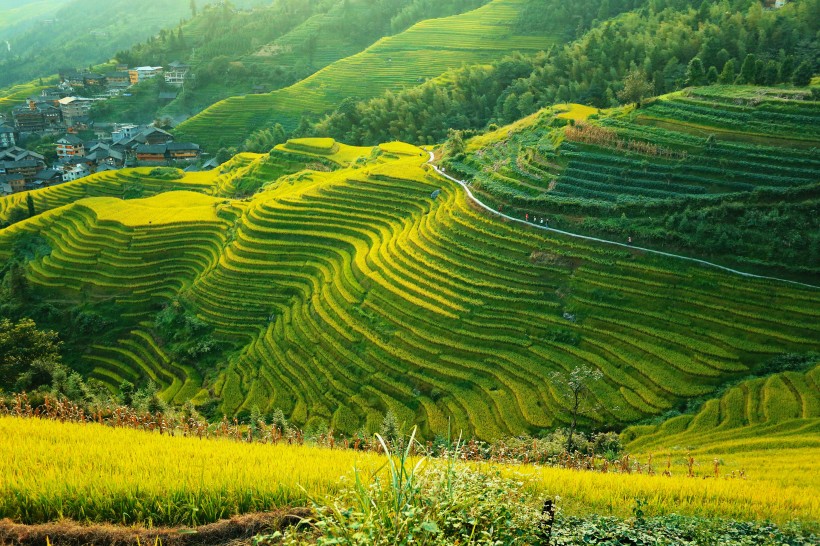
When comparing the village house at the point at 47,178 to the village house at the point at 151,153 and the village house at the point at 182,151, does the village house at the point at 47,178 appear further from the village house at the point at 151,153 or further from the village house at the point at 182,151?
the village house at the point at 182,151

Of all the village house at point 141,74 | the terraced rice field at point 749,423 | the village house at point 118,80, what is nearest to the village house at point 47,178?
the village house at point 141,74

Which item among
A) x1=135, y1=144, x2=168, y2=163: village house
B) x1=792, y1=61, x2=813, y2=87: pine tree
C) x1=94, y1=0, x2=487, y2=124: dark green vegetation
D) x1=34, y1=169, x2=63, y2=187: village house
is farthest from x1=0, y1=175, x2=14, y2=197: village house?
x1=792, y1=61, x2=813, y2=87: pine tree

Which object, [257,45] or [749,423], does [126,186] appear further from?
[257,45]

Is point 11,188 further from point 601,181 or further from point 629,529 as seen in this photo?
point 629,529

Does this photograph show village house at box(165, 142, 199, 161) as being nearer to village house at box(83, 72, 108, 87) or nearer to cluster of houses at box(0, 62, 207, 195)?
cluster of houses at box(0, 62, 207, 195)

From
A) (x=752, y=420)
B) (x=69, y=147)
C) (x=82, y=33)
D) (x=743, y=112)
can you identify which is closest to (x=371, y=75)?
(x=69, y=147)

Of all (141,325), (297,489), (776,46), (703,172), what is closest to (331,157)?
(141,325)
